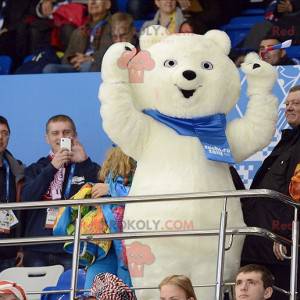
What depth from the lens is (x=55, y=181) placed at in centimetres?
1035

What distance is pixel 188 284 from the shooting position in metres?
8.17

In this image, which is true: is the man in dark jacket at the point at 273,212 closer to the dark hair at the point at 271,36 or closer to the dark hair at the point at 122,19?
the dark hair at the point at 271,36

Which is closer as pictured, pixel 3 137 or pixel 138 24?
pixel 3 137

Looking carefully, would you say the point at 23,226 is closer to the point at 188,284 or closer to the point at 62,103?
the point at 62,103

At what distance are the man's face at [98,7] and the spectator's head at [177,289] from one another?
187 inches

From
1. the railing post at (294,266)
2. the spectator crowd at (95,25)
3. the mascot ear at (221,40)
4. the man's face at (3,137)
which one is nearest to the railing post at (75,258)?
the railing post at (294,266)

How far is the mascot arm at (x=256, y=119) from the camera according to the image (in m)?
9.27

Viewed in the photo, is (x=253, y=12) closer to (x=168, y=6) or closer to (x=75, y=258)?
(x=168, y=6)

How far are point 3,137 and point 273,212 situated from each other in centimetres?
239

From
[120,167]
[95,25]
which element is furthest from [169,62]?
[95,25]

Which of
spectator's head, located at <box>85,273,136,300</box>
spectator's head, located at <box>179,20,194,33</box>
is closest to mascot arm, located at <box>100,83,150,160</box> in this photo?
spectator's head, located at <box>85,273,136,300</box>

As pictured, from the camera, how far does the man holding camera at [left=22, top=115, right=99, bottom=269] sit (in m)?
10.3

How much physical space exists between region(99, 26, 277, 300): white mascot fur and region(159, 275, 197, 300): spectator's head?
0.72 metres

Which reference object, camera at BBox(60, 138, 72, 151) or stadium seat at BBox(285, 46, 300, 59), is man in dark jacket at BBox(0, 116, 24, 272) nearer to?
camera at BBox(60, 138, 72, 151)
